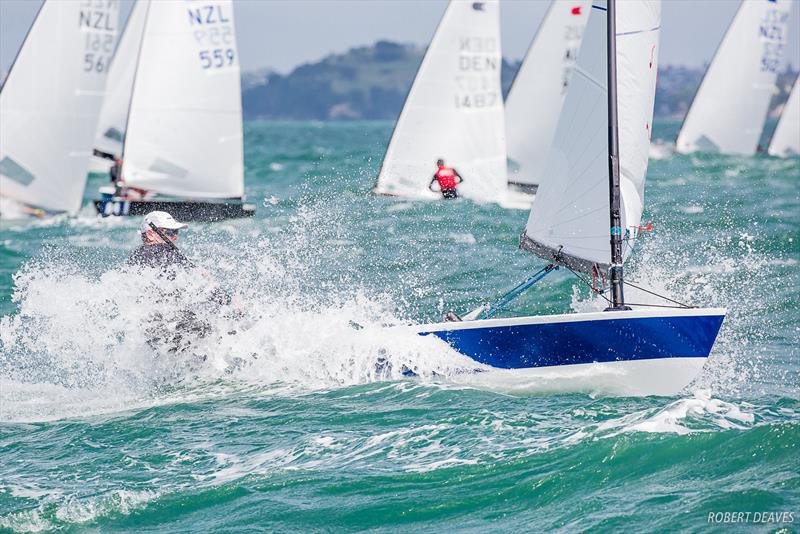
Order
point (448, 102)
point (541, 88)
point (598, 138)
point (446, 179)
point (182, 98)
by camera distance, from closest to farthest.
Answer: point (598, 138), point (182, 98), point (446, 179), point (448, 102), point (541, 88)

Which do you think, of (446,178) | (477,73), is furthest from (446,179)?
(477,73)

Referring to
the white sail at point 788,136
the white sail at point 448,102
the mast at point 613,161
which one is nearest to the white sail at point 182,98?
the white sail at point 448,102

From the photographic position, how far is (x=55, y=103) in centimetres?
1923

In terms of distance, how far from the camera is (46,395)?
864cm

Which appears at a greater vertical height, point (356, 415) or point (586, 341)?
point (586, 341)

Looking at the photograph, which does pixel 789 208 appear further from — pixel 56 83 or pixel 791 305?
pixel 56 83

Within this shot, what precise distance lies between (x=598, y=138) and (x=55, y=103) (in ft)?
42.6

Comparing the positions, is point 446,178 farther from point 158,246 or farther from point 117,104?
point 158,246

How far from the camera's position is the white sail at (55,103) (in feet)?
61.8

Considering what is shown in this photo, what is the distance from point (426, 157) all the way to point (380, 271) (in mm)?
7197

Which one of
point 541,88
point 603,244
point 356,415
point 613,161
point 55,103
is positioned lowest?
point 356,415

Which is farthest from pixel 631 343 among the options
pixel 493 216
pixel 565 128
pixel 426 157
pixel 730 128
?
pixel 730 128

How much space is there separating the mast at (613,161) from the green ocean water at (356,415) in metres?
0.86

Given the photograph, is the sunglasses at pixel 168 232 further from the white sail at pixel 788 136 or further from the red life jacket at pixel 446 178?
the white sail at pixel 788 136
